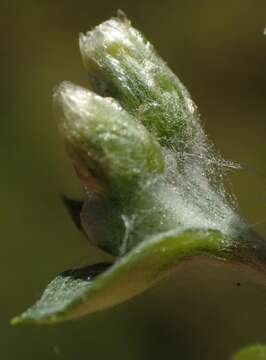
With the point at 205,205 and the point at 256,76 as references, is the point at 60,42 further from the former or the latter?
the point at 205,205

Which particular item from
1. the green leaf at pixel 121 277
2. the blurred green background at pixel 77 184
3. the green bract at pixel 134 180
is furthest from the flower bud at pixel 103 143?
the blurred green background at pixel 77 184

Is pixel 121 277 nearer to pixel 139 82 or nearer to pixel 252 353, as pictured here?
pixel 252 353

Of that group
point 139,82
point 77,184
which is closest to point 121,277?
point 139,82

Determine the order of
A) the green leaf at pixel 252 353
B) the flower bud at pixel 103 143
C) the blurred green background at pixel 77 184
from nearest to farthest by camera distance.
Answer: the green leaf at pixel 252 353, the flower bud at pixel 103 143, the blurred green background at pixel 77 184

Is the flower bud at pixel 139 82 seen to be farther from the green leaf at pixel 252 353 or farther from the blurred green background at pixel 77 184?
the blurred green background at pixel 77 184

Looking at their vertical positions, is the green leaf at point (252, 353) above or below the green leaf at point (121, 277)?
below

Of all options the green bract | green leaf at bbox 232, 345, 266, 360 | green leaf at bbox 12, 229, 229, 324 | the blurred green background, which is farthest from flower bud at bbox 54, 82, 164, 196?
the blurred green background
